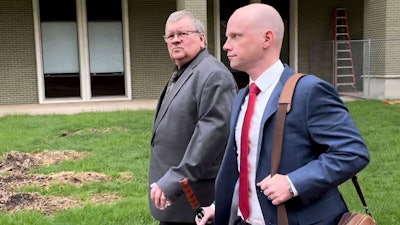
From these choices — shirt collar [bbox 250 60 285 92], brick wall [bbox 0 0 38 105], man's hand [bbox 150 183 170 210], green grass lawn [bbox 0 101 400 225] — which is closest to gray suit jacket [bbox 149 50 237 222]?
man's hand [bbox 150 183 170 210]

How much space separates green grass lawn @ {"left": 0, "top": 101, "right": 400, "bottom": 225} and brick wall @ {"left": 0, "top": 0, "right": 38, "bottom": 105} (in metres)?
4.58

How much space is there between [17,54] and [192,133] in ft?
56.9

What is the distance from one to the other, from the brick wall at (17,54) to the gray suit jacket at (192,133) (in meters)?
17.0

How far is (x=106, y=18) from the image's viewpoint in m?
19.9

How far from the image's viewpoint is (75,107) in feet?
57.7

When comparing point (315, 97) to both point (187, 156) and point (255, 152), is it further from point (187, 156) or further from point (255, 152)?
point (187, 156)

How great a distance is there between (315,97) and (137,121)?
1141 centimetres

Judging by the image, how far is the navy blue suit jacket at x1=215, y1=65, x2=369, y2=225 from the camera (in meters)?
1.99

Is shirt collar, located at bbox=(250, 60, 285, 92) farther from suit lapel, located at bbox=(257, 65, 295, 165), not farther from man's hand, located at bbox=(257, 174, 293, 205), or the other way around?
man's hand, located at bbox=(257, 174, 293, 205)

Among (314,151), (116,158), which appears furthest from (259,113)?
(116,158)

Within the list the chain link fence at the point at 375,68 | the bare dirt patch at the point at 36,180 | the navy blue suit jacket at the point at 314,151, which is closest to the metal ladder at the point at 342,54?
the chain link fence at the point at 375,68

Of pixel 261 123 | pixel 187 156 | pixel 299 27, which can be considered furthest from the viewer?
pixel 299 27

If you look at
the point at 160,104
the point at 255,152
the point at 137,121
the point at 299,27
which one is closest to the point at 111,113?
the point at 137,121

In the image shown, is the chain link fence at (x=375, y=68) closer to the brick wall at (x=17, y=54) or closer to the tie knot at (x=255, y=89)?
the brick wall at (x=17, y=54)
